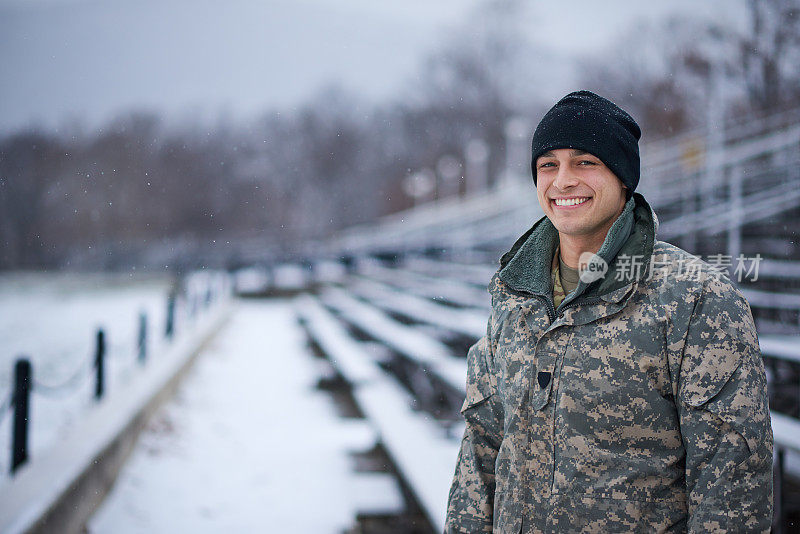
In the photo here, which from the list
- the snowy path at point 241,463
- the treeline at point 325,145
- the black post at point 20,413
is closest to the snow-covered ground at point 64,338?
the black post at point 20,413

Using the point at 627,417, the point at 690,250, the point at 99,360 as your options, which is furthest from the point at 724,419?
the point at 99,360

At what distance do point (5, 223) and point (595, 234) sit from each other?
117 ft

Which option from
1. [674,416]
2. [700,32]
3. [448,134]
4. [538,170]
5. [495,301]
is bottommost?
[674,416]

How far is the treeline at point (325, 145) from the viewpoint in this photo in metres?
5.60

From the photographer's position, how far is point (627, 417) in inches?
58.7

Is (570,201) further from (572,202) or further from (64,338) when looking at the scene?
(64,338)

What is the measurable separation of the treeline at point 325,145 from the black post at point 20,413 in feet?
9.72

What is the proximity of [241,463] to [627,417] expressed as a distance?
179 inches

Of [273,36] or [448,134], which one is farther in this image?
[273,36]

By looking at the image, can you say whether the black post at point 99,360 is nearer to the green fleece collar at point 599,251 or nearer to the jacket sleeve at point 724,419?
the green fleece collar at point 599,251

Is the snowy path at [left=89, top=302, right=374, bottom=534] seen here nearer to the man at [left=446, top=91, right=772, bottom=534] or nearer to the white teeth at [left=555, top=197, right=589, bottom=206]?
the man at [left=446, top=91, right=772, bottom=534]

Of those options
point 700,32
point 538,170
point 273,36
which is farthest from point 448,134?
point 273,36

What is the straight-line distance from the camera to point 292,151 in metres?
57.4

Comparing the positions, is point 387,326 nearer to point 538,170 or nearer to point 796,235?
point 796,235
